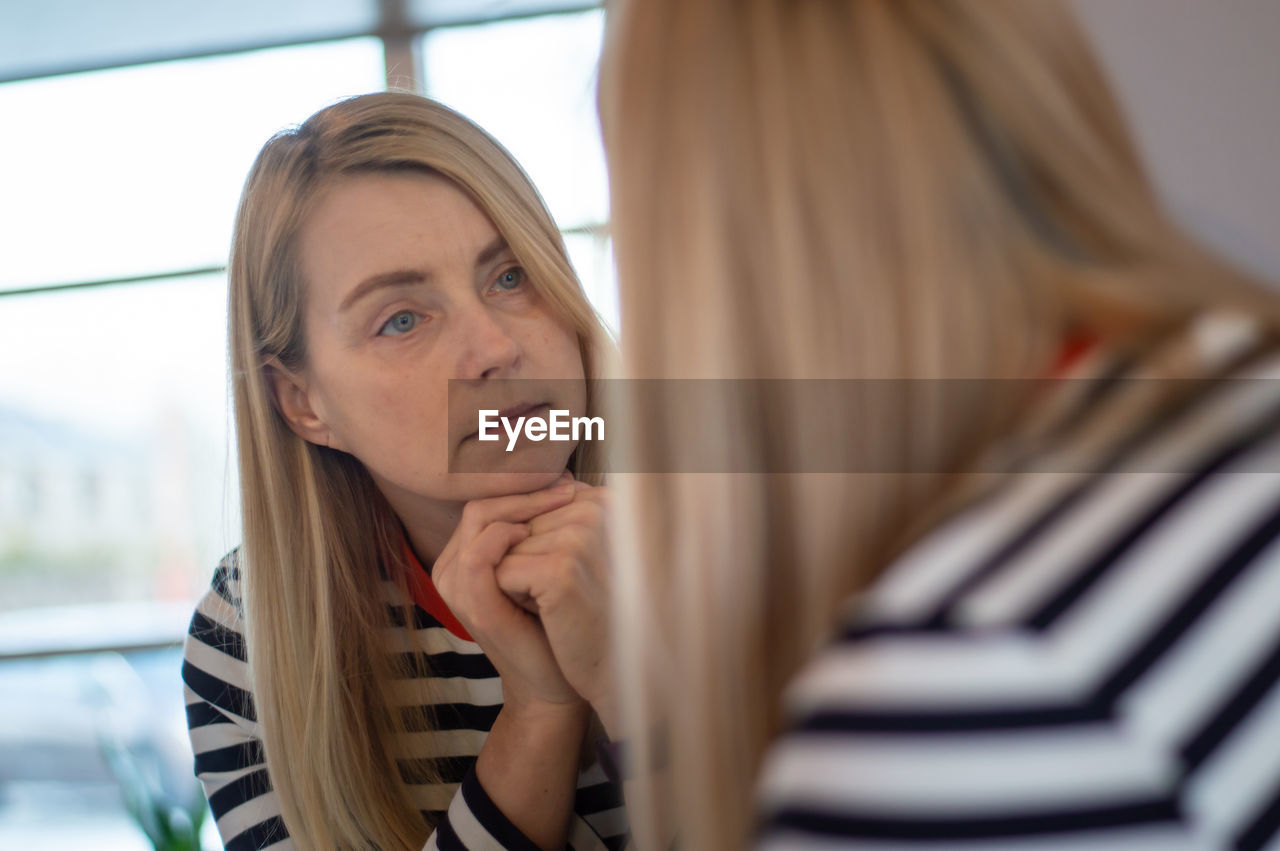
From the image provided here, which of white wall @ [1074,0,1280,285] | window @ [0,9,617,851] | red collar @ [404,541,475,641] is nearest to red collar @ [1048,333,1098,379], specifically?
red collar @ [404,541,475,641]

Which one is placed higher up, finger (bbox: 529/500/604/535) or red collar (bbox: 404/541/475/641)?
finger (bbox: 529/500/604/535)

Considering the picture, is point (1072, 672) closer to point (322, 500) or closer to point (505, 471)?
point (505, 471)

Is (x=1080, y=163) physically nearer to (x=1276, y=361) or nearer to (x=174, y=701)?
(x=1276, y=361)

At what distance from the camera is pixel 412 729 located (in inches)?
38.7

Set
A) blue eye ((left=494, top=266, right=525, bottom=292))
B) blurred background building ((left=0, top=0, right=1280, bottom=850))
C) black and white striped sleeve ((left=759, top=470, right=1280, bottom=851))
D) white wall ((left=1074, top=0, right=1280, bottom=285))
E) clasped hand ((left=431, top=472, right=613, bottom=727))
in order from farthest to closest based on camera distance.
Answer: blurred background building ((left=0, top=0, right=1280, bottom=850))
white wall ((left=1074, top=0, right=1280, bottom=285))
blue eye ((left=494, top=266, right=525, bottom=292))
clasped hand ((left=431, top=472, right=613, bottom=727))
black and white striped sleeve ((left=759, top=470, right=1280, bottom=851))

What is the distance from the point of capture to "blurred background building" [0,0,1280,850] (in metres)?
2.44

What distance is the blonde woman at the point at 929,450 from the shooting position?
1.24 ft

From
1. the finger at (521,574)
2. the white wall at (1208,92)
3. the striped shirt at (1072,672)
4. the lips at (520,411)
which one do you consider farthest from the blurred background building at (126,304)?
the striped shirt at (1072,672)

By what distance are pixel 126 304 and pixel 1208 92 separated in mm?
2544

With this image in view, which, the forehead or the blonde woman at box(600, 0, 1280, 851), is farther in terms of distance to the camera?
the forehead

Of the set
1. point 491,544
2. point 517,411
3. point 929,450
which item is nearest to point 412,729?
point 491,544

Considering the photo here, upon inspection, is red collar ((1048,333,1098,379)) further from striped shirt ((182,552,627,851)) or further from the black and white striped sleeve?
→ striped shirt ((182,552,627,851))

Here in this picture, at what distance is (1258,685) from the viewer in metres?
0.40

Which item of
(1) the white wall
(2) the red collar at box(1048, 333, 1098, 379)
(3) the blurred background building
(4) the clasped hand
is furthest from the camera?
(3) the blurred background building
